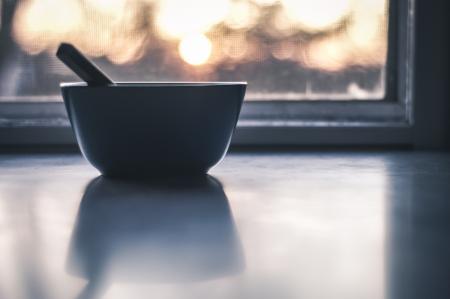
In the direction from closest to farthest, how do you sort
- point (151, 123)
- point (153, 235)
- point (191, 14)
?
point (153, 235) → point (151, 123) → point (191, 14)

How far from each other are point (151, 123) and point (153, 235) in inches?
8.6

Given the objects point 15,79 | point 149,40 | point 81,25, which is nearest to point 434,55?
point 149,40

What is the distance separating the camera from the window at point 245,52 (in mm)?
963

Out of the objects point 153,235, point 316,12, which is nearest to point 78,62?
point 153,235

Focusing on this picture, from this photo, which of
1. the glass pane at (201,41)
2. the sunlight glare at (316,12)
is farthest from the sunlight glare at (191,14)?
the sunlight glare at (316,12)

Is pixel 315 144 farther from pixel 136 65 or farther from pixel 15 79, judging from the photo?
pixel 15 79

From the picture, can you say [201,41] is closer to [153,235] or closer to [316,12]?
[316,12]

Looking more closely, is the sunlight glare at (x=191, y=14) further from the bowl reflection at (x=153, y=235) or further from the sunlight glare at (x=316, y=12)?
the bowl reflection at (x=153, y=235)

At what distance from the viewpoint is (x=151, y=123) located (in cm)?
64

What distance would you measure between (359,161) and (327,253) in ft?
1.51

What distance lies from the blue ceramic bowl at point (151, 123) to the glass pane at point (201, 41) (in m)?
0.32

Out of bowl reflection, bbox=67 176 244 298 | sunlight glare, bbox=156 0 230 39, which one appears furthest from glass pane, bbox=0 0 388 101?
bowl reflection, bbox=67 176 244 298

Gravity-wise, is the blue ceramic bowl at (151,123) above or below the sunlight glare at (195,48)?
below

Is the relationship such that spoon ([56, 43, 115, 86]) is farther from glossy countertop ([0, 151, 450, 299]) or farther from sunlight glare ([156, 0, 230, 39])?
sunlight glare ([156, 0, 230, 39])
